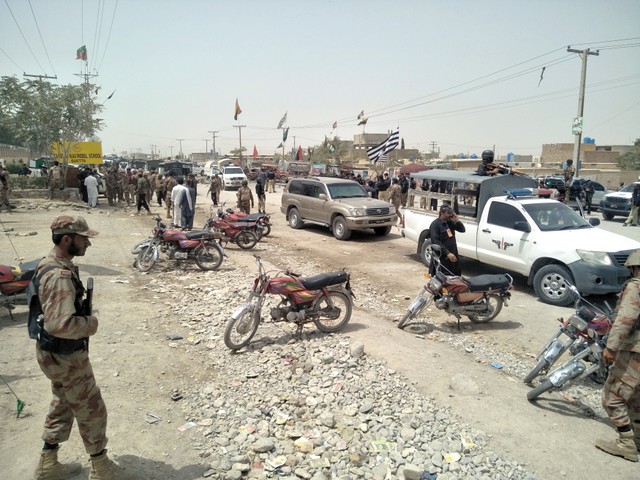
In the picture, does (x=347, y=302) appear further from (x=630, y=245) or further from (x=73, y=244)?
(x=630, y=245)

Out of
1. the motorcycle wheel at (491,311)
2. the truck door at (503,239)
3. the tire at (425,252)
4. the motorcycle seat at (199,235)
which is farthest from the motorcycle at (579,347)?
the motorcycle seat at (199,235)

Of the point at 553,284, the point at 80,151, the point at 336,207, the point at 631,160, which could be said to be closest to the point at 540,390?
the point at 553,284

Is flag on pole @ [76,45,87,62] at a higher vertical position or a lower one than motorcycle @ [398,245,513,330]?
higher

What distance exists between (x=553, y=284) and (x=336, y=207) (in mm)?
7338

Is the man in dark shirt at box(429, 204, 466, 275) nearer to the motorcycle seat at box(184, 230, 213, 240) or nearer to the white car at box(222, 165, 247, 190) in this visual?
the motorcycle seat at box(184, 230, 213, 240)

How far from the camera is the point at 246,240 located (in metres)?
12.1

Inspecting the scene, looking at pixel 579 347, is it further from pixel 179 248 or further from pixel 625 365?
pixel 179 248

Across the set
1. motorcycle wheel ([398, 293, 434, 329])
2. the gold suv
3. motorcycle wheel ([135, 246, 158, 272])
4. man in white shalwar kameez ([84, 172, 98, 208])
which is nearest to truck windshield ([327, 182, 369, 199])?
the gold suv

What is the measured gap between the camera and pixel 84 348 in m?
3.06

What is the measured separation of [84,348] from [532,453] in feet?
11.4

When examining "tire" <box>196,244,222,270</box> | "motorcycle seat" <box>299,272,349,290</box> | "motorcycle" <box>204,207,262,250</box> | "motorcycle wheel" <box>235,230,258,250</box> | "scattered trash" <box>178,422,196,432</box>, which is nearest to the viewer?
"scattered trash" <box>178,422,196,432</box>

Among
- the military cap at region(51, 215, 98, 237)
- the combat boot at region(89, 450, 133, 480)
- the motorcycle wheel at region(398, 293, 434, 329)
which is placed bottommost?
the combat boot at region(89, 450, 133, 480)

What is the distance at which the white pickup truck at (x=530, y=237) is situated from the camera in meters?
6.91

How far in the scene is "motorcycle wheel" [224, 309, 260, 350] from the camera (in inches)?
213
